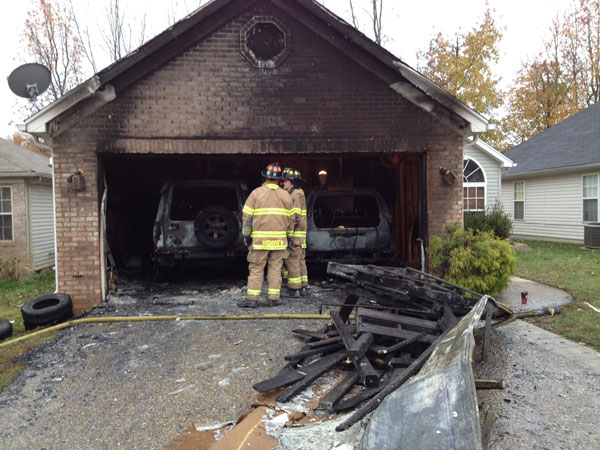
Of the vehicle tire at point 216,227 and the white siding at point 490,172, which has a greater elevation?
the white siding at point 490,172

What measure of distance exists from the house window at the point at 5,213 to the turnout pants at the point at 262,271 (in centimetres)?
898

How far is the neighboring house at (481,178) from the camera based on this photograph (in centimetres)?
1773

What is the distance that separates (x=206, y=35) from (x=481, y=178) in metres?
13.6

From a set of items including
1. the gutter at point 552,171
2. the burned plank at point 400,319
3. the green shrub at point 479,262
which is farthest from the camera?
the gutter at point 552,171

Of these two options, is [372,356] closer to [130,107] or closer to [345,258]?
[345,258]

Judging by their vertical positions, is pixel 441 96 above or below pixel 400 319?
above

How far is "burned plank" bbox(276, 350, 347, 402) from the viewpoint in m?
3.67

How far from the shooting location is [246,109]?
736cm

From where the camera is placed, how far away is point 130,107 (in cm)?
717

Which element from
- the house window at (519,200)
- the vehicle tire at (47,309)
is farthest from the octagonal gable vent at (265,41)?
the house window at (519,200)

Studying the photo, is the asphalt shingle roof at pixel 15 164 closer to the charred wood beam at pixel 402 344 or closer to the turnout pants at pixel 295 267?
the turnout pants at pixel 295 267

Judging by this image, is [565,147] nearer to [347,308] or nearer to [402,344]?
[347,308]

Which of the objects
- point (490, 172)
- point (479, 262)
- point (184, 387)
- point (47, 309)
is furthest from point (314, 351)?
point (490, 172)

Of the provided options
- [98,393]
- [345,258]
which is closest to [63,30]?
[345,258]
